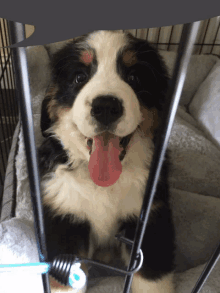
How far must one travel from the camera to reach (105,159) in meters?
0.63

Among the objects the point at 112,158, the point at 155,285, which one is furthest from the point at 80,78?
the point at 155,285

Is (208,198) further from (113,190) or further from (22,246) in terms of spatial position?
(22,246)

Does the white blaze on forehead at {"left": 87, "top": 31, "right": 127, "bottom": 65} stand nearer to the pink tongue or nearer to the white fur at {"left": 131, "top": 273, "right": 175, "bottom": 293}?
the pink tongue

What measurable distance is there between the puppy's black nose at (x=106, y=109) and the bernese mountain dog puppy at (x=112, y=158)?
8cm

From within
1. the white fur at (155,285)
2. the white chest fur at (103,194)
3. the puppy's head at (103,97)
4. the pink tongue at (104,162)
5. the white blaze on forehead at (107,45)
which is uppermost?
the white blaze on forehead at (107,45)

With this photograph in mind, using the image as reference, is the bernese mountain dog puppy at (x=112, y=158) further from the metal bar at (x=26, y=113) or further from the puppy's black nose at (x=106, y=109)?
the metal bar at (x=26, y=113)

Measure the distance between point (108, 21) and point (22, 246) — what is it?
61 cm

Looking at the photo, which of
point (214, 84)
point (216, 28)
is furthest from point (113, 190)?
point (216, 28)

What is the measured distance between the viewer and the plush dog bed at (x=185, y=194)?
2.10ft

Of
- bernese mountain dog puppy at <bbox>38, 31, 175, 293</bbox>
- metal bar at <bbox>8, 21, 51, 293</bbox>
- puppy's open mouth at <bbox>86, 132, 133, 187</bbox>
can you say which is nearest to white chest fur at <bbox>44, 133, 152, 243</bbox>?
bernese mountain dog puppy at <bbox>38, 31, 175, 293</bbox>

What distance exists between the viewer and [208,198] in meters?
1.06

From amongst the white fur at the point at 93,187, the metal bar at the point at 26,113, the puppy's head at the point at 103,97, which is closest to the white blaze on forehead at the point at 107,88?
the puppy's head at the point at 103,97

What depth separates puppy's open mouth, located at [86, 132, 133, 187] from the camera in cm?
62

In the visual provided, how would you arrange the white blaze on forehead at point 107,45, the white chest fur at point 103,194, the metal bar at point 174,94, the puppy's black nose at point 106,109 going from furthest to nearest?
the white chest fur at point 103,194 < the white blaze on forehead at point 107,45 < the puppy's black nose at point 106,109 < the metal bar at point 174,94
